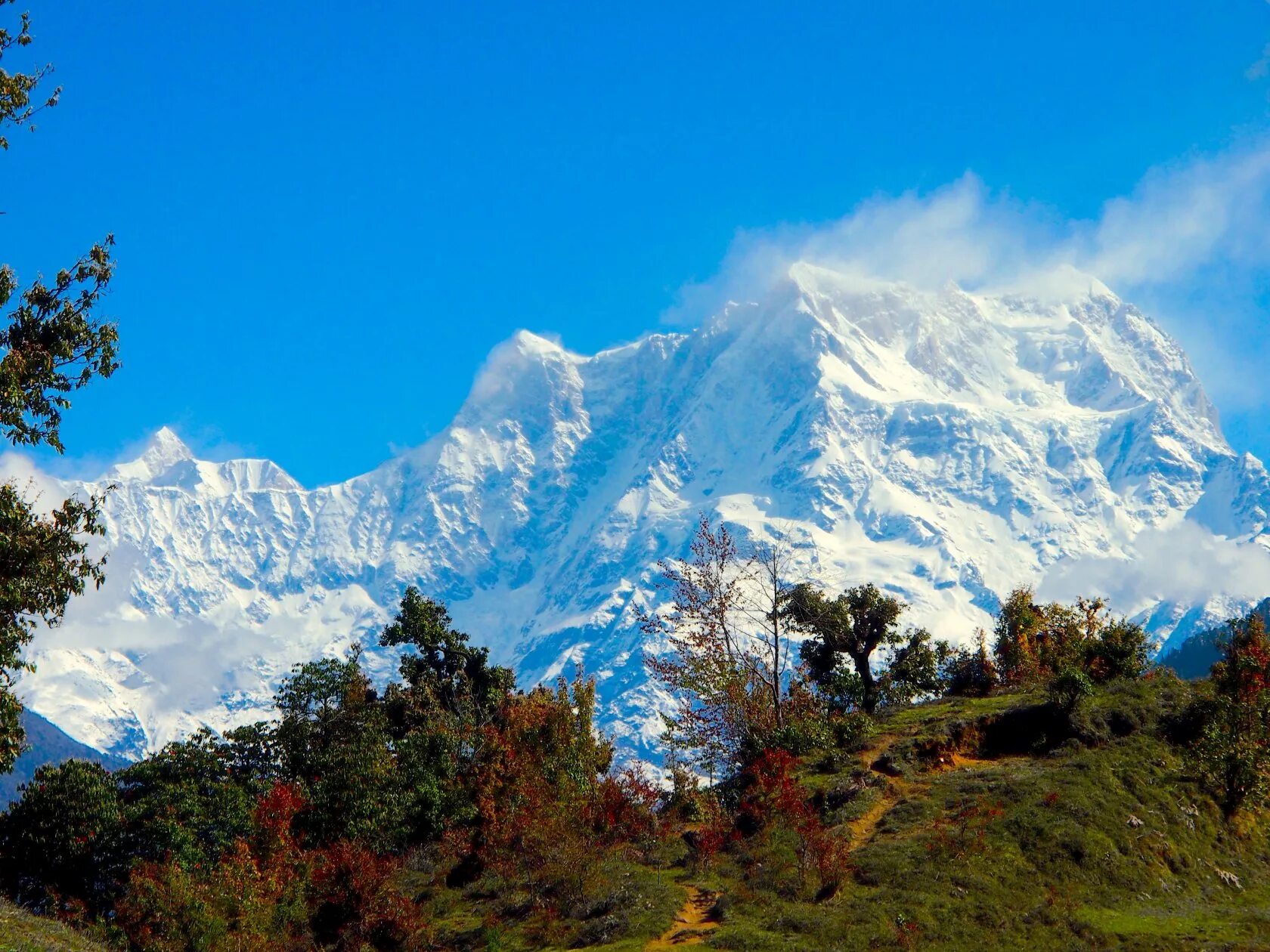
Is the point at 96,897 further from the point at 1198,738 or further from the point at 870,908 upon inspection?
the point at 1198,738

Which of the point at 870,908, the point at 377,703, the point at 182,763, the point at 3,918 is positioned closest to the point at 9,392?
the point at 3,918

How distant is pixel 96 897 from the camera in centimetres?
4462

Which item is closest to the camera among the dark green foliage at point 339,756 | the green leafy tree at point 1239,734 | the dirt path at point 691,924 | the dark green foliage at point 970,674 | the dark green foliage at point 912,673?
the dirt path at point 691,924

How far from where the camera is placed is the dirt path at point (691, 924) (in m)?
30.3

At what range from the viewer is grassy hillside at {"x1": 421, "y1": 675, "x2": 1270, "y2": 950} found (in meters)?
29.7

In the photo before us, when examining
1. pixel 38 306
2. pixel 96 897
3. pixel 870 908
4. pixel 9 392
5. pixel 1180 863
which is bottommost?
pixel 96 897

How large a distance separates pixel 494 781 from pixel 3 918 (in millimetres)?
22600

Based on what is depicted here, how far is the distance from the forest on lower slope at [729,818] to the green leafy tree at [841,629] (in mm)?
166

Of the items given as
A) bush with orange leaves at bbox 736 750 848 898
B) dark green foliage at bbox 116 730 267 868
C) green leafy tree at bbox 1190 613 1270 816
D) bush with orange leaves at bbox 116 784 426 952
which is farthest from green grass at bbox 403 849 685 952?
green leafy tree at bbox 1190 613 1270 816

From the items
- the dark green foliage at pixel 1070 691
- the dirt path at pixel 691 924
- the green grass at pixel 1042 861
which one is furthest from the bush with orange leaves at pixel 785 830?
the dark green foliage at pixel 1070 691

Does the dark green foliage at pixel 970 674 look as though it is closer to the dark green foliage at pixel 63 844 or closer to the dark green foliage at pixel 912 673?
the dark green foliage at pixel 912 673

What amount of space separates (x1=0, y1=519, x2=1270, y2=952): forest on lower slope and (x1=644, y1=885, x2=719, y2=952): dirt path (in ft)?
0.52

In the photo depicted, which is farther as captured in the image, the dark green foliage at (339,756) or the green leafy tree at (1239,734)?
the dark green foliage at (339,756)

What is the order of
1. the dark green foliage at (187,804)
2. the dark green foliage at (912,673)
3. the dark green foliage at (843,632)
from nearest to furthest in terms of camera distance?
1. the dark green foliage at (187,804)
2. the dark green foliage at (843,632)
3. the dark green foliage at (912,673)
